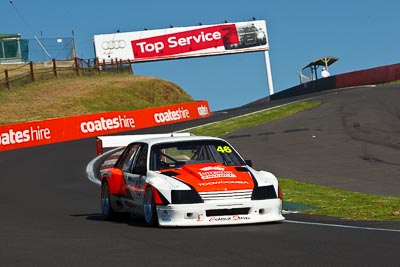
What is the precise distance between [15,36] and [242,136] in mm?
51705

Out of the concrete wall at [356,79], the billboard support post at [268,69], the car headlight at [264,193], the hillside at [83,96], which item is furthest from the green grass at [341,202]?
the billboard support post at [268,69]

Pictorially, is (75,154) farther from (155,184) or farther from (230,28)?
(230,28)

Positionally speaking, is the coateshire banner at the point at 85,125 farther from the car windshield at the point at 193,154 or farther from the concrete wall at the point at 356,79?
the car windshield at the point at 193,154

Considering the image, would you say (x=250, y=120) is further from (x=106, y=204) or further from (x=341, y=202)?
(x=106, y=204)

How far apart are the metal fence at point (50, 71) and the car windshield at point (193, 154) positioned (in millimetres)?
50482

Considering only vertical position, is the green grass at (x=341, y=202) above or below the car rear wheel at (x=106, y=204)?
below

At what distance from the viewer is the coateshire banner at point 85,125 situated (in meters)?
40.0

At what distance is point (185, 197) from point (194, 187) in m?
0.16

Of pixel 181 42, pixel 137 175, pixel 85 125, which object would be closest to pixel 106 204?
pixel 137 175

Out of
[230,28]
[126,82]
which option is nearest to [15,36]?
[126,82]

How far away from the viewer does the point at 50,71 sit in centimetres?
6944

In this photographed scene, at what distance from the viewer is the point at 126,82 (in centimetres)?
7581

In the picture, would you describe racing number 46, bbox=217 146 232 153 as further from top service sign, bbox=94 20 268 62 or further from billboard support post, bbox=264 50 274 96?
billboard support post, bbox=264 50 274 96

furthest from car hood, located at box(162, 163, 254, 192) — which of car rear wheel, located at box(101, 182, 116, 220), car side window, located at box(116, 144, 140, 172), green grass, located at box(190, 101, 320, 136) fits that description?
green grass, located at box(190, 101, 320, 136)
